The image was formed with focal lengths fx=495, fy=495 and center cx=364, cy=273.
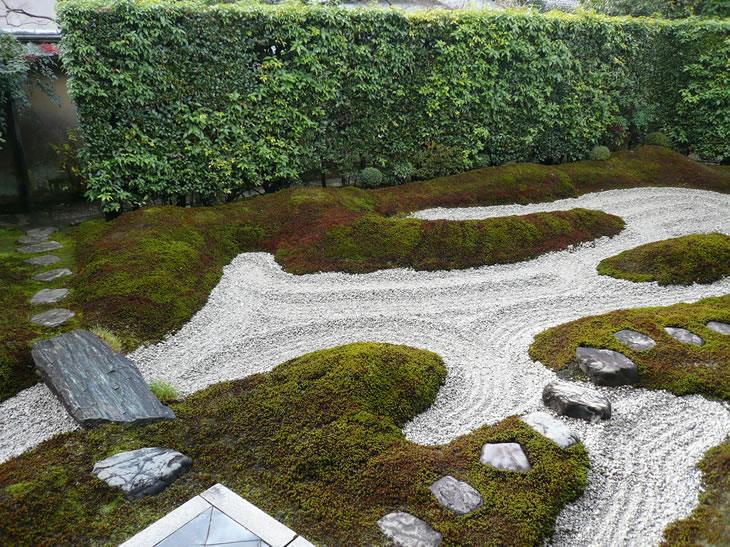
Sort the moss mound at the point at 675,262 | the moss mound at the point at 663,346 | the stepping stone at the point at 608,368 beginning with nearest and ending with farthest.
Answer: the moss mound at the point at 663,346 < the stepping stone at the point at 608,368 < the moss mound at the point at 675,262

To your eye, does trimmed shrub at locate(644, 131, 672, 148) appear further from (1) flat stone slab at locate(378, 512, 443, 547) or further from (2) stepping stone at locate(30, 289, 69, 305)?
(2) stepping stone at locate(30, 289, 69, 305)

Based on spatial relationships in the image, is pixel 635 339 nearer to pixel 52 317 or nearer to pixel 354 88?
pixel 52 317

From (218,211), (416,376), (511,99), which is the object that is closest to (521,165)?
(511,99)

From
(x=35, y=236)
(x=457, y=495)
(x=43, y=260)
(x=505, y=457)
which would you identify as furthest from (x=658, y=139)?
(x=35, y=236)

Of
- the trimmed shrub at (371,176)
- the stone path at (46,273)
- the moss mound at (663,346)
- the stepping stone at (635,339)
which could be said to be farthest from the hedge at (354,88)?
the stepping stone at (635,339)

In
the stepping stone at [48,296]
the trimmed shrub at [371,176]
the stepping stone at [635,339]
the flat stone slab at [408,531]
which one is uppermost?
the trimmed shrub at [371,176]

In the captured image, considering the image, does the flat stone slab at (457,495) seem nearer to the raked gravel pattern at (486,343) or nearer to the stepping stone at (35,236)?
the raked gravel pattern at (486,343)
